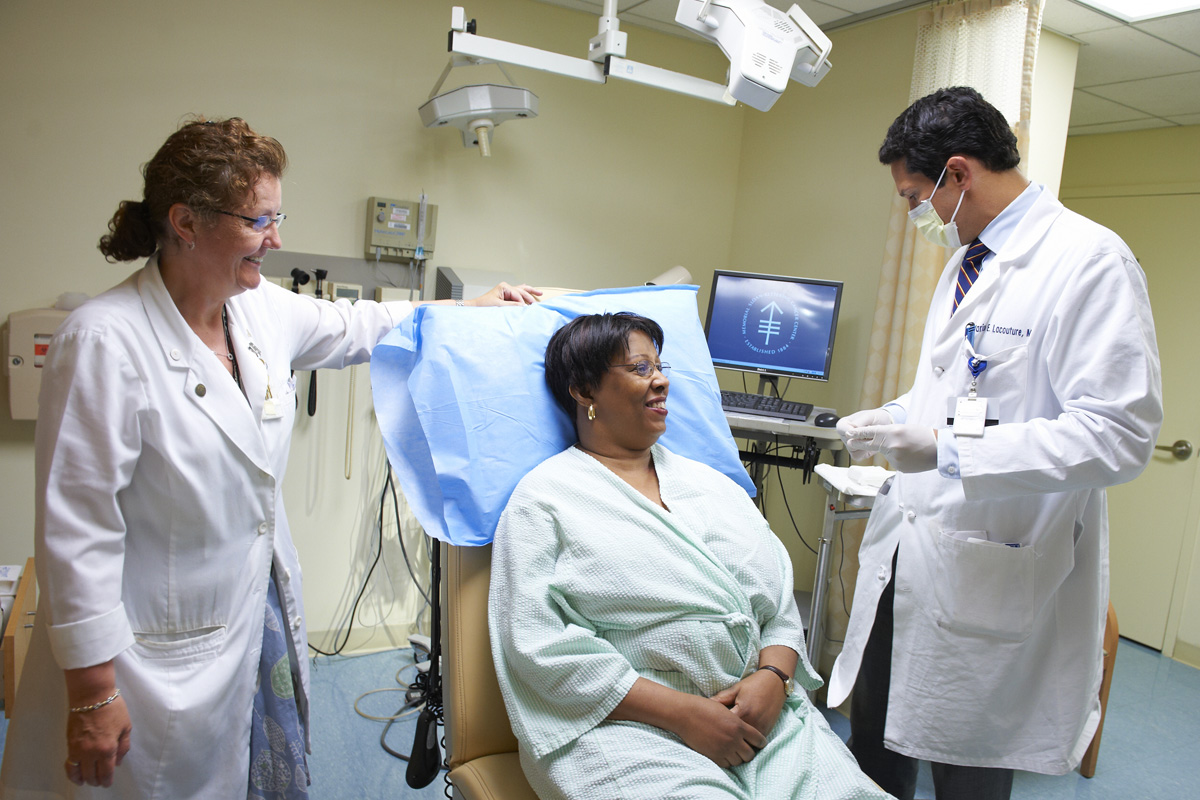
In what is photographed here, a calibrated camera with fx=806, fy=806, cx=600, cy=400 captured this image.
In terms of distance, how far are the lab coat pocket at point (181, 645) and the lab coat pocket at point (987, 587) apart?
1.23 metres

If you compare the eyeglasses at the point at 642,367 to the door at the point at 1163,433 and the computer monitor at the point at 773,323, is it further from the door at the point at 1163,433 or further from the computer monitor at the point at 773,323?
the door at the point at 1163,433

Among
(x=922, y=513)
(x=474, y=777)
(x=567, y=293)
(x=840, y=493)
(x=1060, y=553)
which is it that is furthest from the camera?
(x=840, y=493)

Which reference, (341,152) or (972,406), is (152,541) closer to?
(972,406)

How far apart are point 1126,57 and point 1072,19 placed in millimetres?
455

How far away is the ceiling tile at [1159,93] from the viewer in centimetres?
302

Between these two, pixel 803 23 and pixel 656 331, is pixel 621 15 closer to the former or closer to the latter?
pixel 803 23

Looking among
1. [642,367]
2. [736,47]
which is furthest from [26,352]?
[736,47]

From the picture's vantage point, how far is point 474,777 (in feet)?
4.17

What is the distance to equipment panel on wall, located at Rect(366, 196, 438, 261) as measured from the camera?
272 centimetres

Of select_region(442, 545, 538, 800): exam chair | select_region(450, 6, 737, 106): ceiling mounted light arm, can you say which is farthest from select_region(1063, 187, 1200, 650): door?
select_region(442, 545, 538, 800): exam chair

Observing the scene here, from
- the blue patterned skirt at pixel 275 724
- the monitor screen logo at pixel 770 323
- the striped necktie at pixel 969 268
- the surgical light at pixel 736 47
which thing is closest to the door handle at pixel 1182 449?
the monitor screen logo at pixel 770 323

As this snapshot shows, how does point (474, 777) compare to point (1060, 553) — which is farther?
point (1060, 553)

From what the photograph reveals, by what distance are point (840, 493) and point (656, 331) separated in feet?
2.60

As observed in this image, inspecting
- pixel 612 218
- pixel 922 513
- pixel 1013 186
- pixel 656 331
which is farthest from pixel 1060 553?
pixel 612 218
